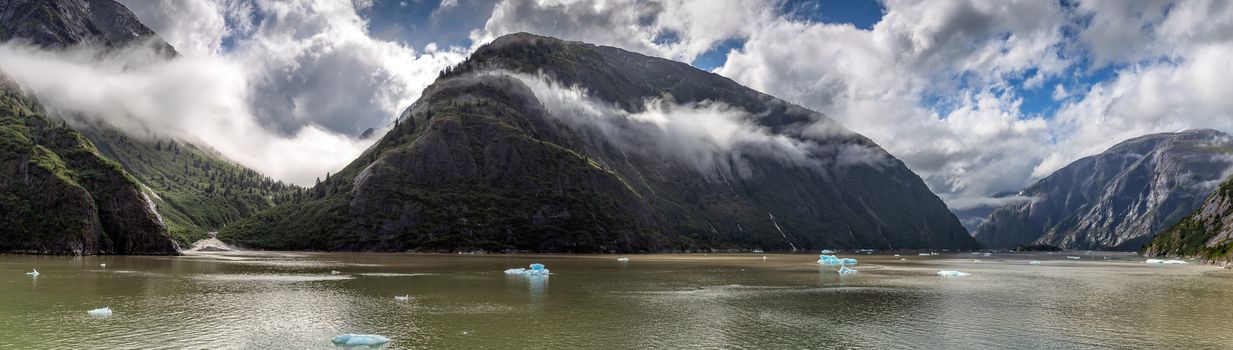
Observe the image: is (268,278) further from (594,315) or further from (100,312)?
(594,315)

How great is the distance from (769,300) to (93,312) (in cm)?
6314

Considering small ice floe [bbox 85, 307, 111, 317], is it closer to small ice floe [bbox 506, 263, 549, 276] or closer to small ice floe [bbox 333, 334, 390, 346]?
small ice floe [bbox 333, 334, 390, 346]

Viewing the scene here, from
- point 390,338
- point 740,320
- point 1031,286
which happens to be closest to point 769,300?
point 740,320

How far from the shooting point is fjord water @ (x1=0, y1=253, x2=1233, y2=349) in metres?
46.2

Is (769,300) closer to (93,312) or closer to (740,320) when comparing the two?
(740,320)

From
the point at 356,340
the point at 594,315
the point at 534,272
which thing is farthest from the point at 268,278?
the point at 356,340

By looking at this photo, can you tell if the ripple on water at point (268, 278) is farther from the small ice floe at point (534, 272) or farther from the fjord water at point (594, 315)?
the small ice floe at point (534, 272)

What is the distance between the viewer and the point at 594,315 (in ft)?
196

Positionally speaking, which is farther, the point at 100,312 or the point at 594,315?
the point at 594,315

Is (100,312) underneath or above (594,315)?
above

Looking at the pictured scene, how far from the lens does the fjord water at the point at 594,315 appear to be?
152 ft

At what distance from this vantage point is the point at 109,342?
4278cm

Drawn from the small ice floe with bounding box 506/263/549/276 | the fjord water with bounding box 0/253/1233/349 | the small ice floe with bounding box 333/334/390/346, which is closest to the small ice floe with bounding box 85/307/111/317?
the fjord water with bounding box 0/253/1233/349

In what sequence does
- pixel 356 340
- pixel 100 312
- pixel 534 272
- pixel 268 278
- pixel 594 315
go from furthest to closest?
pixel 534 272 < pixel 268 278 < pixel 594 315 < pixel 100 312 < pixel 356 340
